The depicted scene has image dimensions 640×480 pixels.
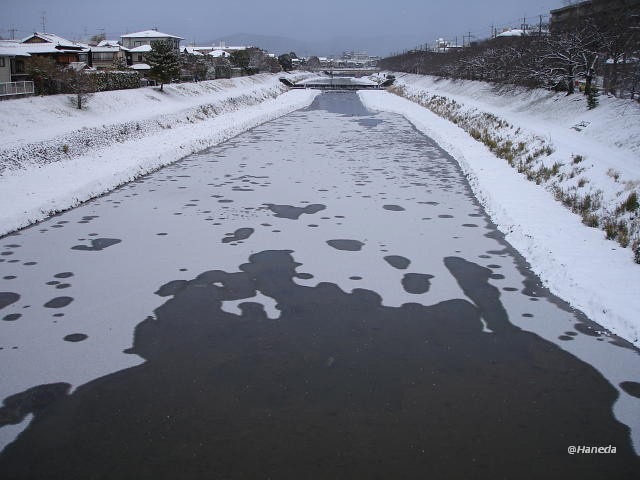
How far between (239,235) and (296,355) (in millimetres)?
4655

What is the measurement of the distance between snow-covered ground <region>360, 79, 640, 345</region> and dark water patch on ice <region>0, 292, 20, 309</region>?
23.6ft

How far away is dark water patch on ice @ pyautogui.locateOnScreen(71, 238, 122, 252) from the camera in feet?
31.5

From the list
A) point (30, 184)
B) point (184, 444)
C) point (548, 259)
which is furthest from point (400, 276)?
point (30, 184)

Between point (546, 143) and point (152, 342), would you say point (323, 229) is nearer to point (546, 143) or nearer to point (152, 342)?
point (152, 342)

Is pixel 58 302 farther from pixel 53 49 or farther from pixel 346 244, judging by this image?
pixel 53 49

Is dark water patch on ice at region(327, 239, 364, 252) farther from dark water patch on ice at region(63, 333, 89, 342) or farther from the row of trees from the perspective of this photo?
the row of trees

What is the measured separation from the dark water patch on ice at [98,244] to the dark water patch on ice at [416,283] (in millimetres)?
5068

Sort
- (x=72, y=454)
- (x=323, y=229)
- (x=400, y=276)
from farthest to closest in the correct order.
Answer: (x=323, y=229) < (x=400, y=276) < (x=72, y=454)

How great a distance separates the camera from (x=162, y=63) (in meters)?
35.0

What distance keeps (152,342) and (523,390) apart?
3915 mm

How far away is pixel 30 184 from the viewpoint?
13977mm

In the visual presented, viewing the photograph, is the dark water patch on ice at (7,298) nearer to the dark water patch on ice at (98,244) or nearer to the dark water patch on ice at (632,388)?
the dark water patch on ice at (98,244)

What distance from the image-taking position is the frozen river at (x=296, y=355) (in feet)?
14.9


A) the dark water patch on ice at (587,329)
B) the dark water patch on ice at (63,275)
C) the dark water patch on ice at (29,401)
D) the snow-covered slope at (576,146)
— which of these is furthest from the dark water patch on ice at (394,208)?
the dark water patch on ice at (29,401)
